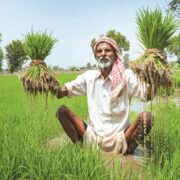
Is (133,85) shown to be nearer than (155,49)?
No

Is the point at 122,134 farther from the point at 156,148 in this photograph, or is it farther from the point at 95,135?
the point at 156,148

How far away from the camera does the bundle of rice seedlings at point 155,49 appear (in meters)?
2.95

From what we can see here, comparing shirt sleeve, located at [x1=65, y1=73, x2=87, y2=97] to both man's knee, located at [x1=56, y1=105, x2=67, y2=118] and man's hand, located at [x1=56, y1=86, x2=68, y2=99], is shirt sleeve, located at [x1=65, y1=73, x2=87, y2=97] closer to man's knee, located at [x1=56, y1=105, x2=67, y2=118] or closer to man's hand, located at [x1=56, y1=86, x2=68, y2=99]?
man's hand, located at [x1=56, y1=86, x2=68, y2=99]

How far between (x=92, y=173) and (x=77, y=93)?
1.75 metres

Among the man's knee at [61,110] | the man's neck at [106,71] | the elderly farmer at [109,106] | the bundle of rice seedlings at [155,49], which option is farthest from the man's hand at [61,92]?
the bundle of rice seedlings at [155,49]

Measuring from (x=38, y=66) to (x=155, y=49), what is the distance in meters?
1.07

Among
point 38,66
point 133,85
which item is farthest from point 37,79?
point 133,85

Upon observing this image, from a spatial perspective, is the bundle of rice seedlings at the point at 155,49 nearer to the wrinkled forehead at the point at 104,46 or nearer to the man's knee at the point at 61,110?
the wrinkled forehead at the point at 104,46

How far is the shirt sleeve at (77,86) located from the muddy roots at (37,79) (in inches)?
16.3

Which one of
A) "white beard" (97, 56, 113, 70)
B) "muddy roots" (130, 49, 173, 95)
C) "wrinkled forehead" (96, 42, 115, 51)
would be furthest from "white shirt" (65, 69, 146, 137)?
"muddy roots" (130, 49, 173, 95)

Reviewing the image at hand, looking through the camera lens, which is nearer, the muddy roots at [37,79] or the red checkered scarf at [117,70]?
the muddy roots at [37,79]

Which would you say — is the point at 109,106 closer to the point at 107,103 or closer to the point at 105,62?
the point at 107,103

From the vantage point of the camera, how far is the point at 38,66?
3.56 meters

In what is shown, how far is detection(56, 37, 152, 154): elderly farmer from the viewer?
379 cm
